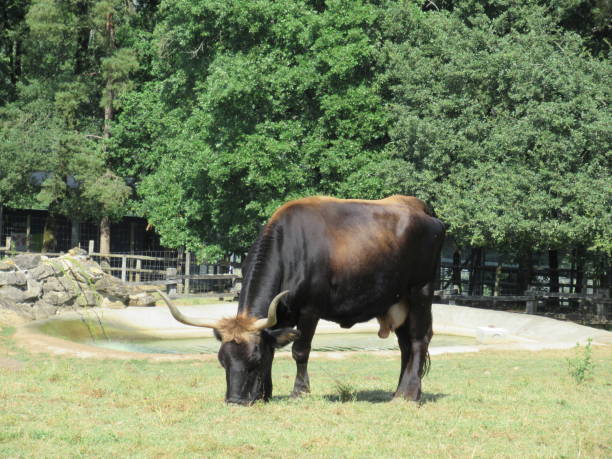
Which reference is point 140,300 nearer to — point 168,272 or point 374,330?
point 168,272

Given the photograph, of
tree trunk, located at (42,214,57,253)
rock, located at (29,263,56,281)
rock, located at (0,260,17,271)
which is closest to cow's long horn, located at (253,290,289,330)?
rock, located at (0,260,17,271)

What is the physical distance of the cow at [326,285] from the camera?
27.2 ft

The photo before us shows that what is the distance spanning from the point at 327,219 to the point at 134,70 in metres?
26.0

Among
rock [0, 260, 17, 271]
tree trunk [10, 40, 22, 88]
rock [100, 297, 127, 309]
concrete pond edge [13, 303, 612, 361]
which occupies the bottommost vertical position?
concrete pond edge [13, 303, 612, 361]

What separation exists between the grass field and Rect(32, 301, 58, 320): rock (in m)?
6.75

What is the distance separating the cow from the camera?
8297 mm

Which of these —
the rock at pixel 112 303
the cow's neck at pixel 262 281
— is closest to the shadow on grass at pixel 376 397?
the cow's neck at pixel 262 281

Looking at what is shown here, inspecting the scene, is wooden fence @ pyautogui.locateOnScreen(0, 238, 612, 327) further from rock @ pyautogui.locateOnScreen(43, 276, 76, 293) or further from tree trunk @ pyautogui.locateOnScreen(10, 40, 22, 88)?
tree trunk @ pyautogui.locateOnScreen(10, 40, 22, 88)

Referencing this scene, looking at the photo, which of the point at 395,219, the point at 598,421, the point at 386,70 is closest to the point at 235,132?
the point at 386,70

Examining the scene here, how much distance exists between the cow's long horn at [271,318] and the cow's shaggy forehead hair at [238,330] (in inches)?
2.5

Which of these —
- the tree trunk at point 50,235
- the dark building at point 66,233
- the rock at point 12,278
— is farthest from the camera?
the dark building at point 66,233

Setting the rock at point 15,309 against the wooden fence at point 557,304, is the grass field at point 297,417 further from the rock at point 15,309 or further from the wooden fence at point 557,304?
the wooden fence at point 557,304

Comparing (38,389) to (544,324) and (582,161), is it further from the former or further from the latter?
(582,161)

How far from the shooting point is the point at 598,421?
26.8ft
